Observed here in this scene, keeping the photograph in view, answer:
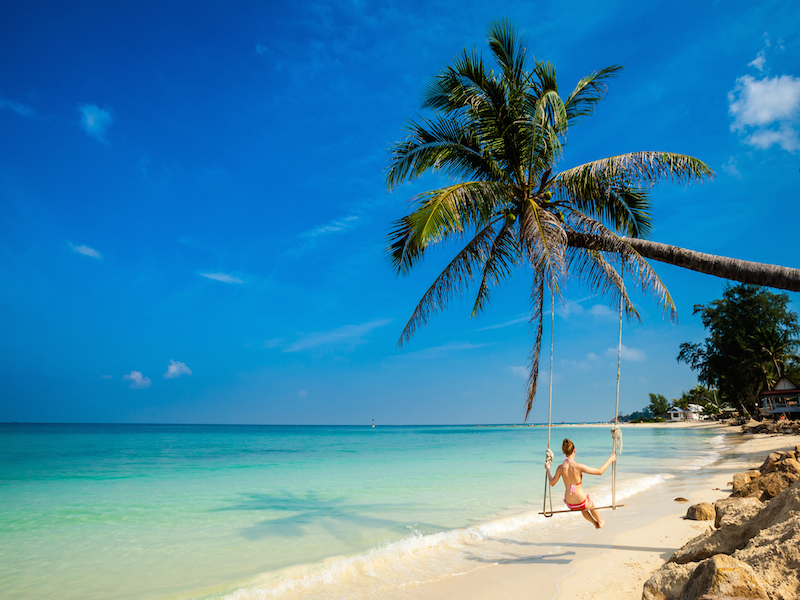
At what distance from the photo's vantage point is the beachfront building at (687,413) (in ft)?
248

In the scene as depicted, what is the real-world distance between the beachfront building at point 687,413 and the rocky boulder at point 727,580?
291 feet

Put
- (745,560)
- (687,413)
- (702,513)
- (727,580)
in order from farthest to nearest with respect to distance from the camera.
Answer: (687,413), (702,513), (745,560), (727,580)

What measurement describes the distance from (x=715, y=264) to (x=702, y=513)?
3830 mm

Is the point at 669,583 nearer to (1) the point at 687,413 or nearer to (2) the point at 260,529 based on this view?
(2) the point at 260,529

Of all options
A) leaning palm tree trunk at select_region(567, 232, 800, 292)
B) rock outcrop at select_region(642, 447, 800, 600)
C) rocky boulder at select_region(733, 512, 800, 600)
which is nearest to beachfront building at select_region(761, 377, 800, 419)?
leaning palm tree trunk at select_region(567, 232, 800, 292)

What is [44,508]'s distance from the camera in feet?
32.3

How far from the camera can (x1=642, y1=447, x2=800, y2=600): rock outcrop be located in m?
2.17

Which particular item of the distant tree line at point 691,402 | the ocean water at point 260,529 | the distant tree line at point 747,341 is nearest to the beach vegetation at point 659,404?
the distant tree line at point 691,402

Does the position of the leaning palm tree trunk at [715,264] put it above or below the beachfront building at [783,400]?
above

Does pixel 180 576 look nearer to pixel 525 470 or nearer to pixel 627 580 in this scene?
pixel 627 580

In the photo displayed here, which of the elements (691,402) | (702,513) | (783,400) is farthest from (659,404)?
(702,513)

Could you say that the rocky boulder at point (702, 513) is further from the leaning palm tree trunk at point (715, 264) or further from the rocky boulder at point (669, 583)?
the rocky boulder at point (669, 583)

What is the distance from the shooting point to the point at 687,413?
7750 cm

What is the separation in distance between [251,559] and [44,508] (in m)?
6.96
